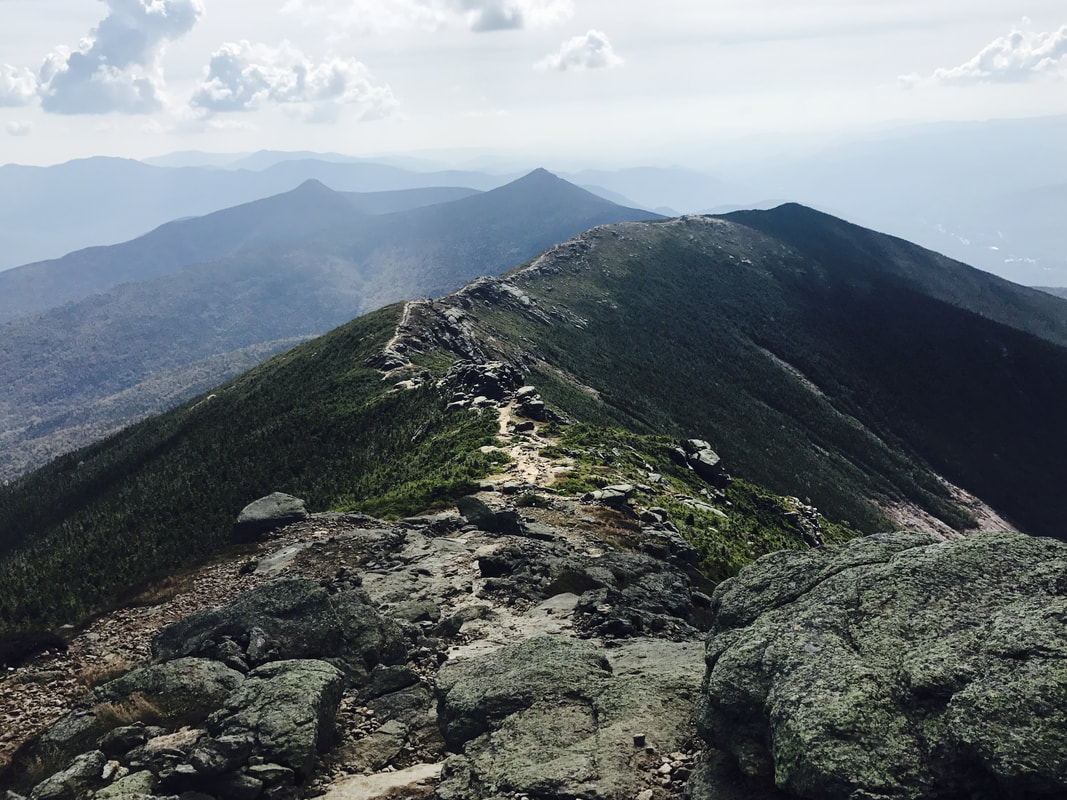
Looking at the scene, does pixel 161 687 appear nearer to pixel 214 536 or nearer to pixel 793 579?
pixel 793 579

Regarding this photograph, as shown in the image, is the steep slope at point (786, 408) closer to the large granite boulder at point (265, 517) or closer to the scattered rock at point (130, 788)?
the large granite boulder at point (265, 517)

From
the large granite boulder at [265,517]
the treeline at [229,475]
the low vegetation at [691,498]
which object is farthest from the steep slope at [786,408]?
the large granite boulder at [265,517]

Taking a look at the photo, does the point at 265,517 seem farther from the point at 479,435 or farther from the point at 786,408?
the point at 786,408

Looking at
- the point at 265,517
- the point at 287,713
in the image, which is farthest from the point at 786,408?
the point at 287,713

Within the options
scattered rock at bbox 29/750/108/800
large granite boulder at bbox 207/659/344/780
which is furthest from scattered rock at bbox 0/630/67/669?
large granite boulder at bbox 207/659/344/780

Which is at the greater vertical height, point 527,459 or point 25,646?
point 527,459

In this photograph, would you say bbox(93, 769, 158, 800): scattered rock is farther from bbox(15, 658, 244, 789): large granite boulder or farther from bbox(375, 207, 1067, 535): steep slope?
bbox(375, 207, 1067, 535): steep slope

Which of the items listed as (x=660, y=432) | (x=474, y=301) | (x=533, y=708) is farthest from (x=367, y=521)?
(x=474, y=301)
